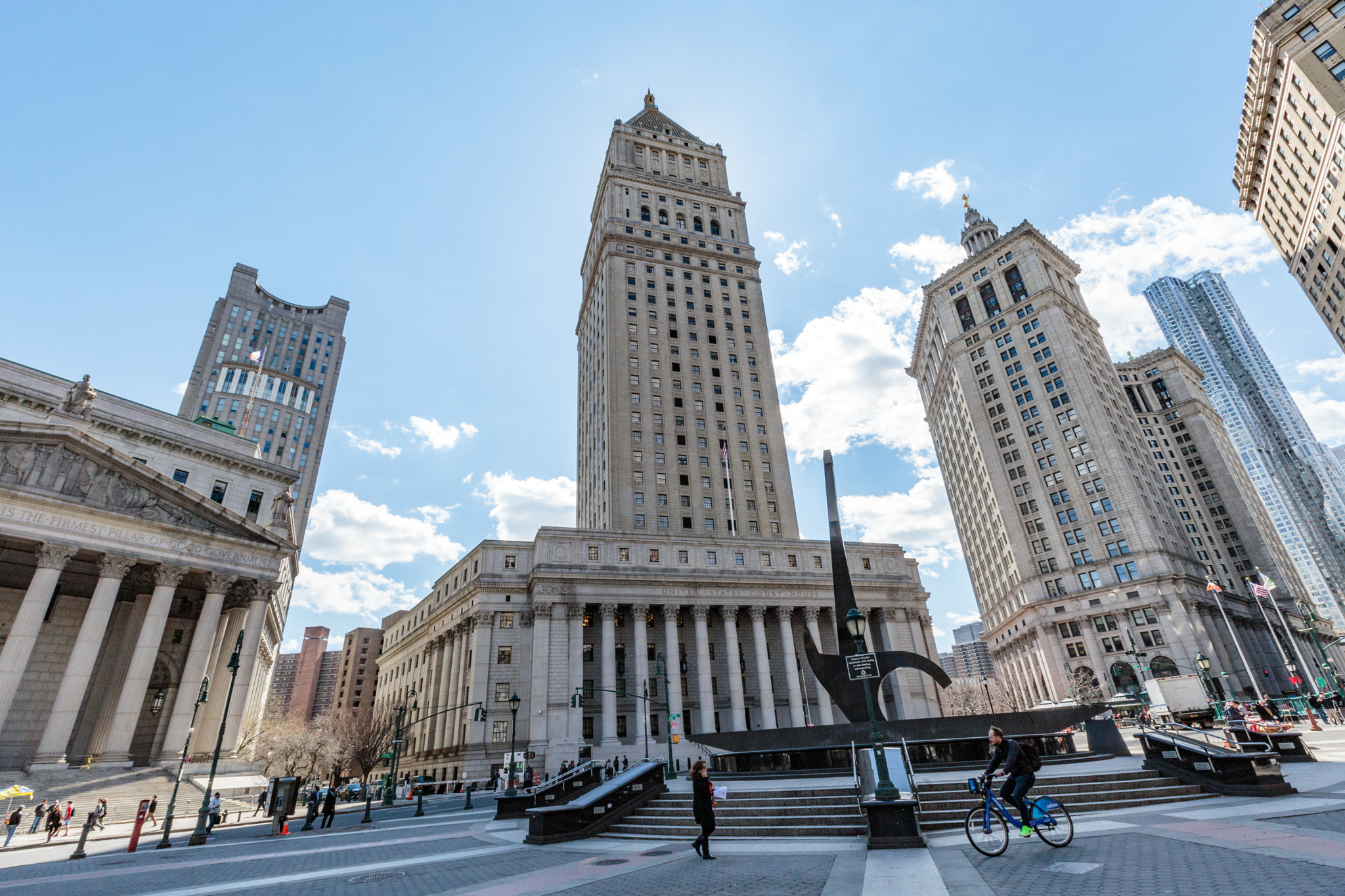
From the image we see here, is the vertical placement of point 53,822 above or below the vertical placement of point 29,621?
below

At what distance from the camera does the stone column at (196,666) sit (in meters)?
36.5

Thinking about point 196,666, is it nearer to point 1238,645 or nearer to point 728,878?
point 728,878

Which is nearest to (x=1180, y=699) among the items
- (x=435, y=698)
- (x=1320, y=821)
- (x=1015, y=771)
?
(x=1320, y=821)

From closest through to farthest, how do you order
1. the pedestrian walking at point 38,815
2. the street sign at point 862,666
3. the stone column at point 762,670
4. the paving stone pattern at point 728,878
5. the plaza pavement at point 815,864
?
1. the plaza pavement at point 815,864
2. the paving stone pattern at point 728,878
3. the street sign at point 862,666
4. the pedestrian walking at point 38,815
5. the stone column at point 762,670

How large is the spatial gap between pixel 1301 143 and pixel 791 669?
78.8 metres

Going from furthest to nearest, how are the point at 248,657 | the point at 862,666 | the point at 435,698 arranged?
the point at 435,698 → the point at 248,657 → the point at 862,666

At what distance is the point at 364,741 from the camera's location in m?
62.3

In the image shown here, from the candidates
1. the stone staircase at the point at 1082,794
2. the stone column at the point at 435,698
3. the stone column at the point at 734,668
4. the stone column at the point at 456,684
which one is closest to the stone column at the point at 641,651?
the stone column at the point at 734,668

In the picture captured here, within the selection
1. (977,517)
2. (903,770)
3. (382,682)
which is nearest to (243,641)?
(903,770)

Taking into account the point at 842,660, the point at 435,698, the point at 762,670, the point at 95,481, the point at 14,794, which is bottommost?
the point at 14,794

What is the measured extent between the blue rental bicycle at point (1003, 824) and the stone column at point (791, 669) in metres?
55.7

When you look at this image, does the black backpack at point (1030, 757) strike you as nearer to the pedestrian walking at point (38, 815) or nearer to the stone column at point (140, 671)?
the pedestrian walking at point (38, 815)

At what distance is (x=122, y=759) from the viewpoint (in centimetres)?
3391

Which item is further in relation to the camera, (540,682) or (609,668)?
(609,668)
